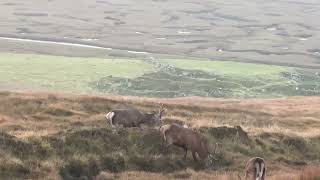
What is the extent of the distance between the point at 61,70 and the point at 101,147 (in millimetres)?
48648

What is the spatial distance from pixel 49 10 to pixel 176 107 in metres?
91.5

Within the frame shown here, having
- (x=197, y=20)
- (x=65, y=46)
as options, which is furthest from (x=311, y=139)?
(x=197, y=20)

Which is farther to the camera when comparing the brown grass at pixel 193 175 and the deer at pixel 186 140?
the deer at pixel 186 140

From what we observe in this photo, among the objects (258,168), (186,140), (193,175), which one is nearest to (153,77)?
(186,140)

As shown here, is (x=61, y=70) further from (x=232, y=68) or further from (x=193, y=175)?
(x=193, y=175)

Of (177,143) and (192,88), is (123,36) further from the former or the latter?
(177,143)

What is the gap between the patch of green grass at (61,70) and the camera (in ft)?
203

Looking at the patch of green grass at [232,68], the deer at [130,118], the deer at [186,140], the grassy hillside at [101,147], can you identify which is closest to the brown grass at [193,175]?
the grassy hillside at [101,147]

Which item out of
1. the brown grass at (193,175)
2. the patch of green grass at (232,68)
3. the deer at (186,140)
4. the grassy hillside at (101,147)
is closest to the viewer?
the brown grass at (193,175)

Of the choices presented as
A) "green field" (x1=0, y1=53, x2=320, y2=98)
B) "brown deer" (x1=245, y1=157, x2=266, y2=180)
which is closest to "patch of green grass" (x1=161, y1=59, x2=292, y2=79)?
"green field" (x1=0, y1=53, x2=320, y2=98)

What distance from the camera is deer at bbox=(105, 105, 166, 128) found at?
969 inches

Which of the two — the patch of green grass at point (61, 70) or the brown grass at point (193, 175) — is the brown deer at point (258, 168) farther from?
the patch of green grass at point (61, 70)

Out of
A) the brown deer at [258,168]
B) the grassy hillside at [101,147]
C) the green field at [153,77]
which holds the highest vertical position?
the brown deer at [258,168]

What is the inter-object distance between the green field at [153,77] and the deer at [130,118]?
3404 cm
